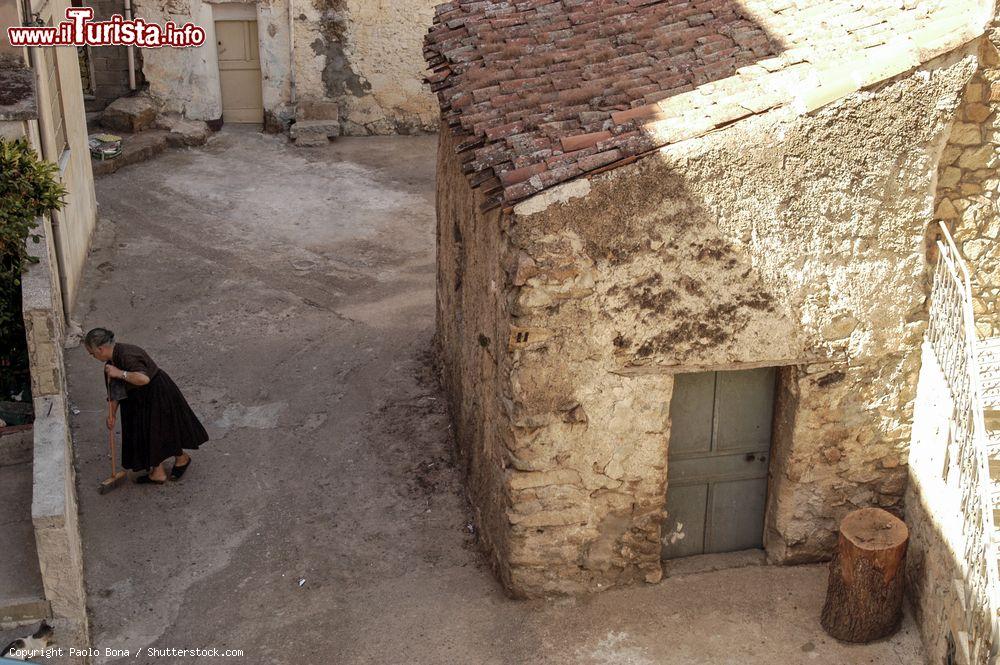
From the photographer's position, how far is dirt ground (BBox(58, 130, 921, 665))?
7.18 m

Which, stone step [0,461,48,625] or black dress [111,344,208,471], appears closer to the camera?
stone step [0,461,48,625]

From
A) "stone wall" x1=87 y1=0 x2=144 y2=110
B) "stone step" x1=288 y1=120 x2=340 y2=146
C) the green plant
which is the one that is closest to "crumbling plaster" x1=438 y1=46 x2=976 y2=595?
the green plant

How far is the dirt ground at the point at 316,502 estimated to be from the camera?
23.6ft

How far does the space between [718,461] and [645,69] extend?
2698 mm

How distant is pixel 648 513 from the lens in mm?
7270

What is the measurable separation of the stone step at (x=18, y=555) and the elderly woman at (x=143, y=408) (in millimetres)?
1232

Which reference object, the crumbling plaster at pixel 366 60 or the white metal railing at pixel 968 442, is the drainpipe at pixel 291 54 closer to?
the crumbling plaster at pixel 366 60

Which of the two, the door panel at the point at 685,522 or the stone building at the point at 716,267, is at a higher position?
the stone building at the point at 716,267

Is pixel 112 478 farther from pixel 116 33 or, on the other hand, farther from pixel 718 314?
pixel 116 33

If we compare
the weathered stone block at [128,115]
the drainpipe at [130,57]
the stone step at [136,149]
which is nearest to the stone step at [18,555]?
the stone step at [136,149]

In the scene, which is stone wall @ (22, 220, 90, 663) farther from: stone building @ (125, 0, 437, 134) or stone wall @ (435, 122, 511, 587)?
stone building @ (125, 0, 437, 134)

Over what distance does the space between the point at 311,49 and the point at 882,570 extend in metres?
13.5

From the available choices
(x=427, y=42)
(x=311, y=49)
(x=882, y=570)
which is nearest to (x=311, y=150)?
(x=311, y=49)

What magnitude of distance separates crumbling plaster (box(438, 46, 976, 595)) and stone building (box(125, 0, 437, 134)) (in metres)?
11.4
